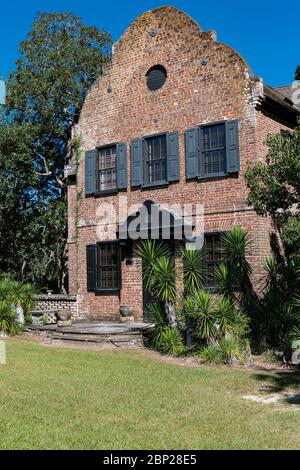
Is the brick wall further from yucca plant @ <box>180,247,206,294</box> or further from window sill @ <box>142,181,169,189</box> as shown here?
yucca plant @ <box>180,247,206,294</box>

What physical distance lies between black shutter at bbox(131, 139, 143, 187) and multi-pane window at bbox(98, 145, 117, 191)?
96 centimetres

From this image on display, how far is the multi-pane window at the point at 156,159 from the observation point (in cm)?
1677

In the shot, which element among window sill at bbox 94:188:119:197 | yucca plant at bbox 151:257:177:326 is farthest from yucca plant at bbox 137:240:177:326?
window sill at bbox 94:188:119:197

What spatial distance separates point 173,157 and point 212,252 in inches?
125

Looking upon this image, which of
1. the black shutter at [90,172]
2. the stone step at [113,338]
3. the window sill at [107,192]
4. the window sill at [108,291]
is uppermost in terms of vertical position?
the black shutter at [90,172]

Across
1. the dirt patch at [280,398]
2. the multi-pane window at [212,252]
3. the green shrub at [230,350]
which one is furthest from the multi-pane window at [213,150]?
the dirt patch at [280,398]

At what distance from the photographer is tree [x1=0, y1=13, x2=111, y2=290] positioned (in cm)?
2138

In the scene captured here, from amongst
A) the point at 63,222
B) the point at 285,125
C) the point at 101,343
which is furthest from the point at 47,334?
the point at 285,125

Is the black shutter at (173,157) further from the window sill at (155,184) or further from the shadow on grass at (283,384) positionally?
the shadow on grass at (283,384)

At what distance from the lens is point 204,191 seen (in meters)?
15.7

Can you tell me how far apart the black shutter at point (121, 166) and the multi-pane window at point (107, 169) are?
42 centimetres

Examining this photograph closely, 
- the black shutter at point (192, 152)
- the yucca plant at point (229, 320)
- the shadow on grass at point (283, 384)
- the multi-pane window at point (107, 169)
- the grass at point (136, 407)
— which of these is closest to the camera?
the grass at point (136, 407)

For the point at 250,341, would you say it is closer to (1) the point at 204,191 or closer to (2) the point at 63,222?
(1) the point at 204,191
